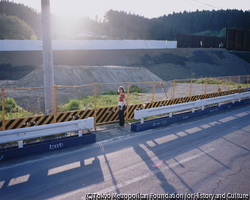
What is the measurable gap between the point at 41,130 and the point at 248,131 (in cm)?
862

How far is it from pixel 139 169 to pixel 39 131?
12.1 ft

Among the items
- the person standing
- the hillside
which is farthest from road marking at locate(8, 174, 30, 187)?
the hillside

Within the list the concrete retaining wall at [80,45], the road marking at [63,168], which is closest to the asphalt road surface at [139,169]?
the road marking at [63,168]

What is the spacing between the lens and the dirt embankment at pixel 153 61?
33744 millimetres

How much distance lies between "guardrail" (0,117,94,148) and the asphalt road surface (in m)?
0.71

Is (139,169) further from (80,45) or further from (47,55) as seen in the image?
(80,45)

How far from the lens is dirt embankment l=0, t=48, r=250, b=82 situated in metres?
33.7

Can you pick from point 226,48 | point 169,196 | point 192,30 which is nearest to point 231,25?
point 192,30

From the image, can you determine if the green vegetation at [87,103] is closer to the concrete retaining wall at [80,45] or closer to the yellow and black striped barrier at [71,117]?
the yellow and black striped barrier at [71,117]

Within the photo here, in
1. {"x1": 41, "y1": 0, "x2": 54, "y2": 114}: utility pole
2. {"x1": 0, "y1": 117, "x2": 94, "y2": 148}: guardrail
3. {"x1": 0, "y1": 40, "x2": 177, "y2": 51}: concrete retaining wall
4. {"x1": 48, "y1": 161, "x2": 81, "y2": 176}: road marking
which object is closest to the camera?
{"x1": 48, "y1": 161, "x2": 81, "y2": 176}: road marking

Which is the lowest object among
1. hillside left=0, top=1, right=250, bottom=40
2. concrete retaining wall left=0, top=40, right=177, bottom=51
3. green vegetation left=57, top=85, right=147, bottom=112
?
green vegetation left=57, top=85, right=147, bottom=112

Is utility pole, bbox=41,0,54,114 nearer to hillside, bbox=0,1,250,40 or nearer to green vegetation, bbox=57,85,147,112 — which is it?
green vegetation, bbox=57,85,147,112

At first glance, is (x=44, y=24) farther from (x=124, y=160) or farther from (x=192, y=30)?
(x=192, y=30)

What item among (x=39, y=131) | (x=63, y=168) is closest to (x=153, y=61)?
(x=39, y=131)
